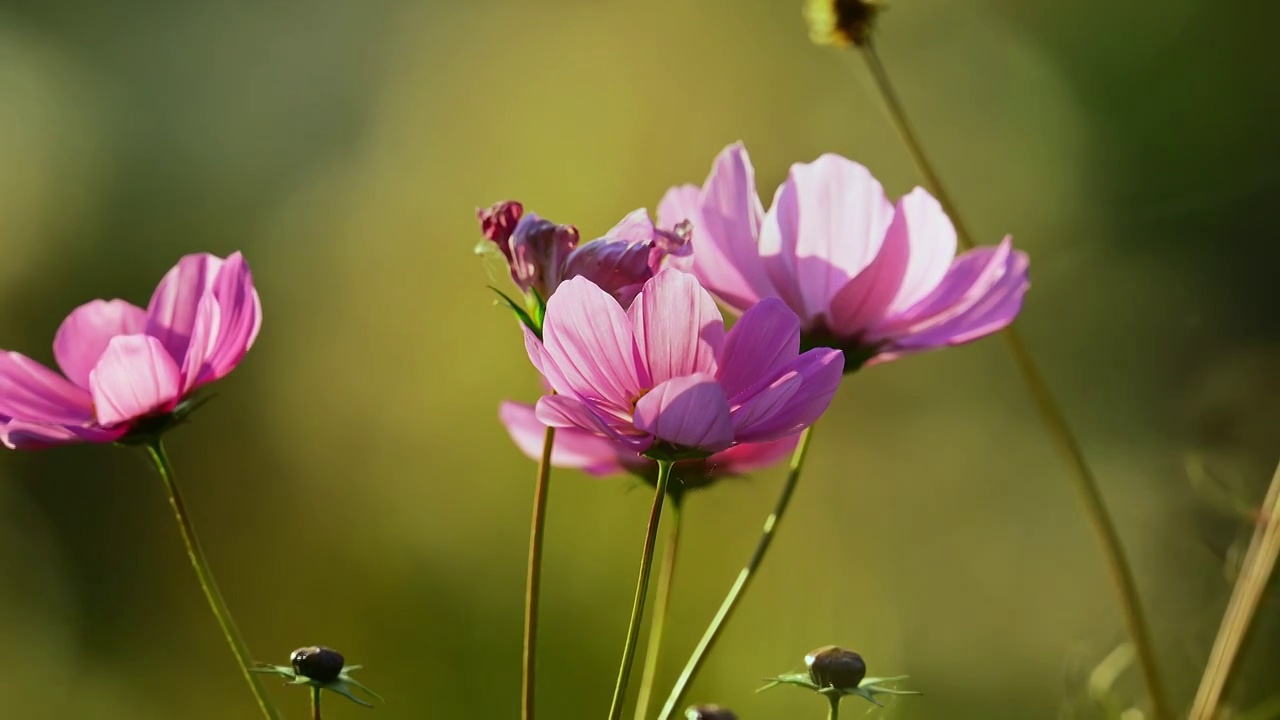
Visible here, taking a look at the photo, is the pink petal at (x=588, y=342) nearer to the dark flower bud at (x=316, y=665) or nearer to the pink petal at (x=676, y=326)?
the pink petal at (x=676, y=326)

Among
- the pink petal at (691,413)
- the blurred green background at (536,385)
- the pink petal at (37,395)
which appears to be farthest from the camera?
the blurred green background at (536,385)

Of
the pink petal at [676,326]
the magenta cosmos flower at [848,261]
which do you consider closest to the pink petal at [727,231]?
the magenta cosmos flower at [848,261]

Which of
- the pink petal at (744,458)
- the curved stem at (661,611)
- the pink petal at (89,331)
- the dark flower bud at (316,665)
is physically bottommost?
the curved stem at (661,611)

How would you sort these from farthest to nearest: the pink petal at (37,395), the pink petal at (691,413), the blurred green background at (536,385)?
the blurred green background at (536,385), the pink petal at (37,395), the pink petal at (691,413)

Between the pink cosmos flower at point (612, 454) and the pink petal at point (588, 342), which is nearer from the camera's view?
the pink petal at point (588, 342)

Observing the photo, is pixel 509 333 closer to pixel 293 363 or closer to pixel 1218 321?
pixel 293 363

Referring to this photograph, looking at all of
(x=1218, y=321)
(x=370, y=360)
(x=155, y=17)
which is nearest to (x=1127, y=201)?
(x=1218, y=321)
